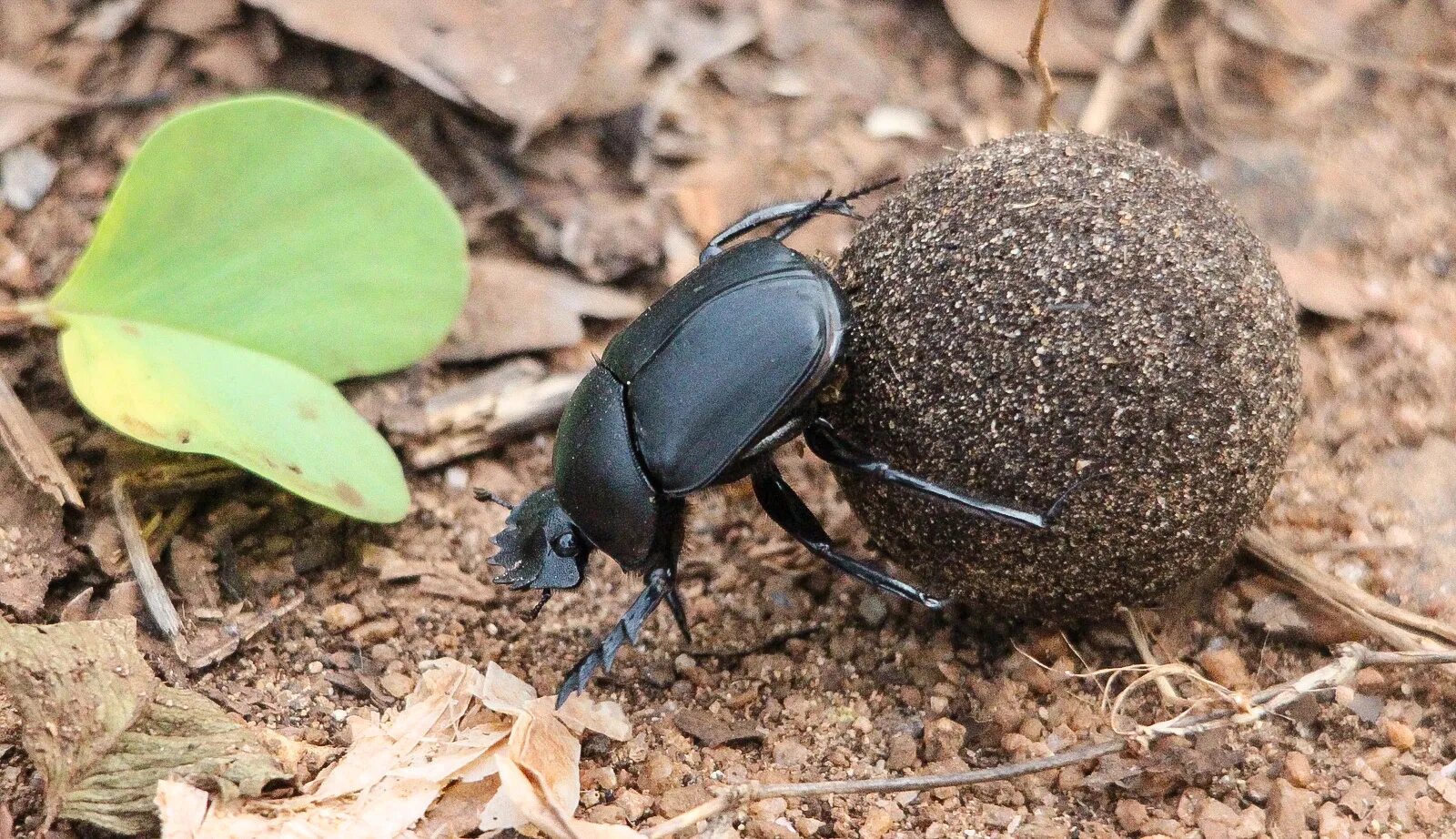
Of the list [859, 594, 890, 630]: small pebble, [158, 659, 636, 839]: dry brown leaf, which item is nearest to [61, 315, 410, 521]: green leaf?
[158, 659, 636, 839]: dry brown leaf

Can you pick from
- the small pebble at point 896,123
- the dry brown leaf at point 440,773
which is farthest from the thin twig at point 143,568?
the small pebble at point 896,123

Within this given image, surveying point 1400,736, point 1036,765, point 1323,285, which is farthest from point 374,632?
point 1323,285

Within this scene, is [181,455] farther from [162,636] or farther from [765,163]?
[765,163]

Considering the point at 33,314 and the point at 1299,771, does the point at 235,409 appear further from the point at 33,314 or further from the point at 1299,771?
the point at 1299,771

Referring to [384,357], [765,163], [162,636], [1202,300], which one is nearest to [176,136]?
[384,357]

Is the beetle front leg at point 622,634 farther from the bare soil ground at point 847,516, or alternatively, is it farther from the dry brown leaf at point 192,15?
the dry brown leaf at point 192,15
